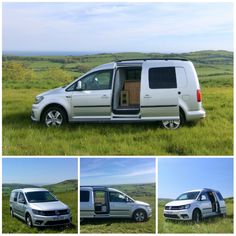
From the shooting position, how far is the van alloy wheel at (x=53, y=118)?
37.0 ft

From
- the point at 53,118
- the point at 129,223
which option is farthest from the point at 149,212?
the point at 53,118

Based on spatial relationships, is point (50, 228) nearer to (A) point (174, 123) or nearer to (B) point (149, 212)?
(B) point (149, 212)

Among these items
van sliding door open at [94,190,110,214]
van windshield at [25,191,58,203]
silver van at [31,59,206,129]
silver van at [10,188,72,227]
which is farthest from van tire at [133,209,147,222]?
silver van at [31,59,206,129]

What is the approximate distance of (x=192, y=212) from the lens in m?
9.93

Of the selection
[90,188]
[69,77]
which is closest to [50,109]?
[69,77]

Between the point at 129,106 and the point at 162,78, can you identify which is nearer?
the point at 162,78

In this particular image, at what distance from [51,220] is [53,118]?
94.3 inches

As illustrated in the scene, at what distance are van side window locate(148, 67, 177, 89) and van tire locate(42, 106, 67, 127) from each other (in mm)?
1941

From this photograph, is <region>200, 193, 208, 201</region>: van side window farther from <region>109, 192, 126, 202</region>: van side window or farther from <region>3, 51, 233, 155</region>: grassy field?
<region>109, 192, 126, 202</region>: van side window

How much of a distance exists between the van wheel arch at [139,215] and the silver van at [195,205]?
396mm

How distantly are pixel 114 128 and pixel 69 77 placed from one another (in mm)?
1740

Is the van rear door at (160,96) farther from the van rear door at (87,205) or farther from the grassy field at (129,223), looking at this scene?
the van rear door at (87,205)

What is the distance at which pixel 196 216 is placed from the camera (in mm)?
9953

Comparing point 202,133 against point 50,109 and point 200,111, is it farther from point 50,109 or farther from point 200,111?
point 50,109
